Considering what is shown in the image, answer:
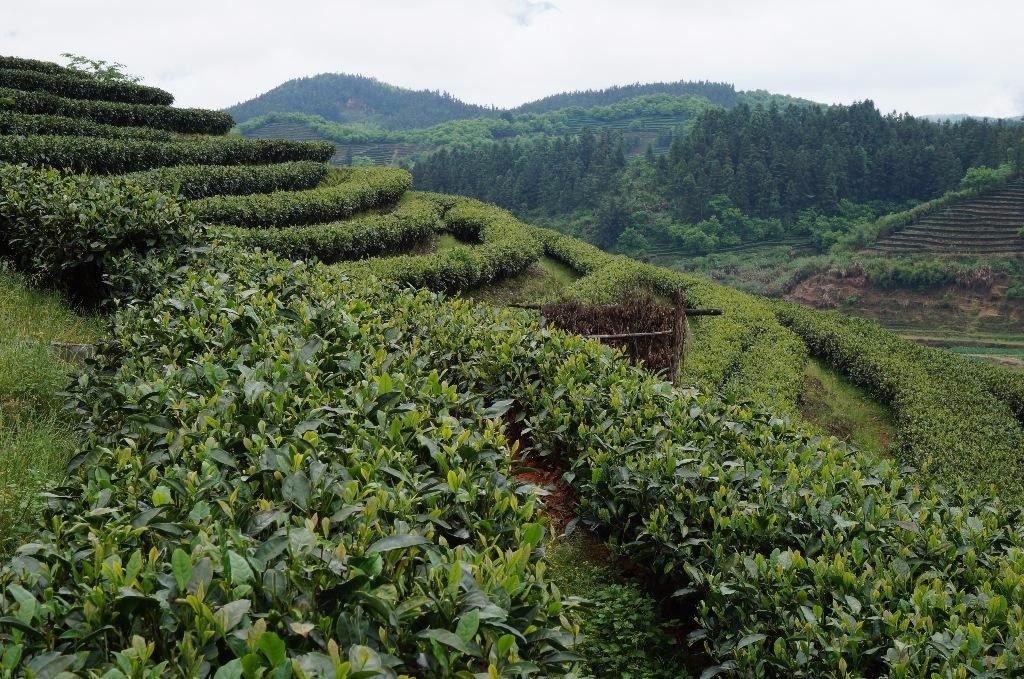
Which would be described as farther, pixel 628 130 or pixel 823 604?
pixel 628 130

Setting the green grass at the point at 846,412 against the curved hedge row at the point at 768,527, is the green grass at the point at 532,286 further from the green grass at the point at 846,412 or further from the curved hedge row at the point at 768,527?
the curved hedge row at the point at 768,527

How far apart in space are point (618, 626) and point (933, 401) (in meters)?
15.1

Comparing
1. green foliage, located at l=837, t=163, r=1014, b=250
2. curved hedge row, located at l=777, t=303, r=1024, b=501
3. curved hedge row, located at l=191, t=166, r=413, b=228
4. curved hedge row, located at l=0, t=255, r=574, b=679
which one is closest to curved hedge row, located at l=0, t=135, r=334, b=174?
curved hedge row, located at l=191, t=166, r=413, b=228

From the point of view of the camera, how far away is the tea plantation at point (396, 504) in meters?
2.34

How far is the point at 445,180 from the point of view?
87.7 metres

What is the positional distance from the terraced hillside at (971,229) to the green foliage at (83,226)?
7234 centimetres

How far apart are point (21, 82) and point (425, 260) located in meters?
14.0

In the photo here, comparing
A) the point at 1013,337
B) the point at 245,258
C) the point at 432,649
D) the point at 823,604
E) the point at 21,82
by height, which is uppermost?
the point at 21,82

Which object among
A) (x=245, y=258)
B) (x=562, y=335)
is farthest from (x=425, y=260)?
(x=562, y=335)

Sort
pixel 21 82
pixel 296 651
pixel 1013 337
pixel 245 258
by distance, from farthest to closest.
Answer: pixel 1013 337
pixel 21 82
pixel 245 258
pixel 296 651

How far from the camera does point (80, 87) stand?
22.1 meters

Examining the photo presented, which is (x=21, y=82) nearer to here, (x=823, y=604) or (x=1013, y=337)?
(x=823, y=604)

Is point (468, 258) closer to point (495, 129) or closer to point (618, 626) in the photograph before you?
point (618, 626)

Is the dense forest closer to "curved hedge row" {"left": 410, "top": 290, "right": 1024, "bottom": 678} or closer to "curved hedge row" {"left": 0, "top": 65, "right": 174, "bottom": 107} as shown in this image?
"curved hedge row" {"left": 0, "top": 65, "right": 174, "bottom": 107}
